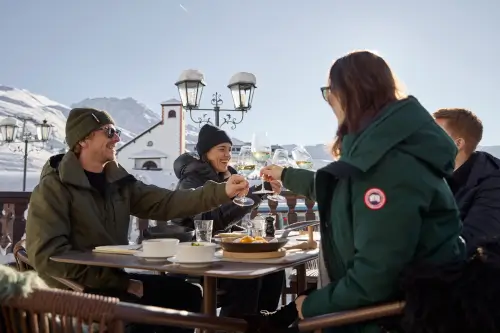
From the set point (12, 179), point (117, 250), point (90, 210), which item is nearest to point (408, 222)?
point (117, 250)

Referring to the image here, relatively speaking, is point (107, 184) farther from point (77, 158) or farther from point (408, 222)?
point (408, 222)

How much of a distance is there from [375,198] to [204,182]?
2.46 metres

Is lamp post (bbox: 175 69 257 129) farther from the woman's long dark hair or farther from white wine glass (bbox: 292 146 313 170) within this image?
the woman's long dark hair

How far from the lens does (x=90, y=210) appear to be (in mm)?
2465

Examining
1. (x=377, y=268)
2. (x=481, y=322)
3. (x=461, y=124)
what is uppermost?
(x=461, y=124)

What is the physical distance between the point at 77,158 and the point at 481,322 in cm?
202

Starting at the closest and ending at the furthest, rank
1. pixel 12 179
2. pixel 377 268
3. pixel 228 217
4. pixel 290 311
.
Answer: pixel 377 268
pixel 290 311
pixel 228 217
pixel 12 179

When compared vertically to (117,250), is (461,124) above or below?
above

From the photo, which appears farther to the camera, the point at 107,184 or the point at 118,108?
the point at 118,108

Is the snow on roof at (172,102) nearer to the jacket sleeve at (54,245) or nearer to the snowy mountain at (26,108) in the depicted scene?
the snowy mountain at (26,108)

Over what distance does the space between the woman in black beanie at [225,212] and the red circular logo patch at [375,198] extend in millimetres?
1077

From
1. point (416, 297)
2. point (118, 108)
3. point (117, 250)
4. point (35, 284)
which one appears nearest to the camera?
point (35, 284)

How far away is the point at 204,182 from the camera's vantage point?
3770 millimetres

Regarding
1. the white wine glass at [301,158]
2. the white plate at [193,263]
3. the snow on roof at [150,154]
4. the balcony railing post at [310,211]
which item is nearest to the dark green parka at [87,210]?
the white wine glass at [301,158]
